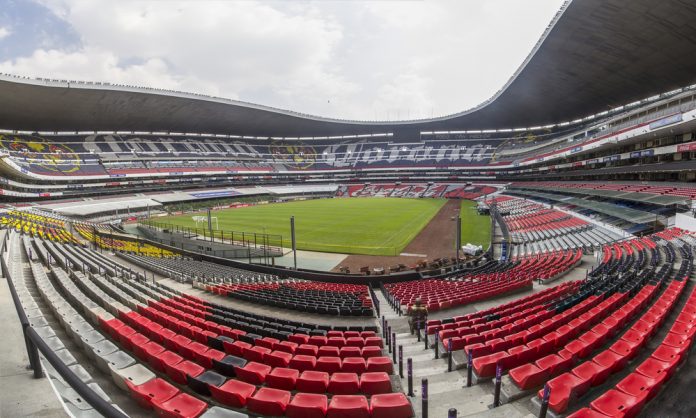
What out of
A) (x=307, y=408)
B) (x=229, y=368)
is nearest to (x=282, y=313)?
(x=229, y=368)

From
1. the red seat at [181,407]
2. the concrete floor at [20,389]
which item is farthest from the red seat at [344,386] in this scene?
the concrete floor at [20,389]

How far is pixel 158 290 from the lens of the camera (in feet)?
40.1

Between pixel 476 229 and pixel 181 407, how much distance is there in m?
34.9

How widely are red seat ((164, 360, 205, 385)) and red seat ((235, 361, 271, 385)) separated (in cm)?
65

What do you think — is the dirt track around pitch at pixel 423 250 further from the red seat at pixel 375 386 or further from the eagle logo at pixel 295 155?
the eagle logo at pixel 295 155

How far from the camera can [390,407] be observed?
473cm

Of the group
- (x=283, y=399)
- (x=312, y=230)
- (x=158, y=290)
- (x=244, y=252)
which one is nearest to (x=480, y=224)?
(x=312, y=230)

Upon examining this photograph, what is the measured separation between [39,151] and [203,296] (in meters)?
74.0

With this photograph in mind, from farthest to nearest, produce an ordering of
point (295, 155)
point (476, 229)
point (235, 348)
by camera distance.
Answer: point (295, 155) < point (476, 229) < point (235, 348)

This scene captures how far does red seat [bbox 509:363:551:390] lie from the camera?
5.38m

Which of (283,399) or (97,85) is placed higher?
(97,85)

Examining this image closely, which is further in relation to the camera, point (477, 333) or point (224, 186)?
point (224, 186)

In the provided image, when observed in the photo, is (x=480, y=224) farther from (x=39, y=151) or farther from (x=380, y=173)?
(x=39, y=151)

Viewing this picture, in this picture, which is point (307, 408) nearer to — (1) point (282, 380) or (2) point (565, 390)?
(1) point (282, 380)
